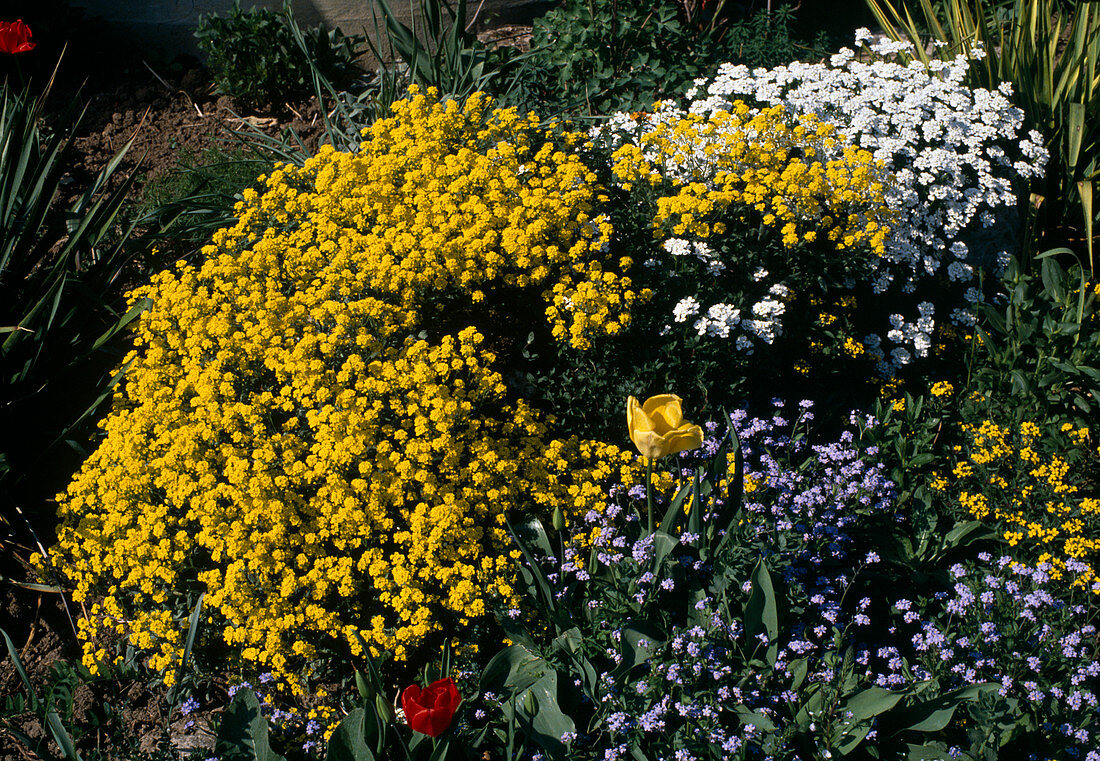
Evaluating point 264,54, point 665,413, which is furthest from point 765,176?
point 264,54

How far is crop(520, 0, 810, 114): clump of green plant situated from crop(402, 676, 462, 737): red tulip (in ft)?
11.6

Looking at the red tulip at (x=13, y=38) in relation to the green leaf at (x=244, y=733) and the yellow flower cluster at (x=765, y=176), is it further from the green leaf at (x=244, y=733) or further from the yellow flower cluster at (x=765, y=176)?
the green leaf at (x=244, y=733)

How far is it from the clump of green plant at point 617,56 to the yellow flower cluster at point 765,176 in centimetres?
94

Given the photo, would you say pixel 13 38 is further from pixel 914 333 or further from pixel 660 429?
pixel 914 333

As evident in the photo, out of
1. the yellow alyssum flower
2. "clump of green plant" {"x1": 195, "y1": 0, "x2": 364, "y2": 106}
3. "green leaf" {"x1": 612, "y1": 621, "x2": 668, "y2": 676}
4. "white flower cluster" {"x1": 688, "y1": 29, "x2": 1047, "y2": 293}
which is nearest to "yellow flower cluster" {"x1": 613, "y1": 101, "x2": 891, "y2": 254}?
"white flower cluster" {"x1": 688, "y1": 29, "x2": 1047, "y2": 293}

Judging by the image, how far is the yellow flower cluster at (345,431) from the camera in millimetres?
2732

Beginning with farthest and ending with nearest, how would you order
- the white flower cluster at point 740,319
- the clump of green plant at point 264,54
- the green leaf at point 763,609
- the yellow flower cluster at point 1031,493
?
1. the clump of green plant at point 264,54
2. the white flower cluster at point 740,319
3. the yellow flower cluster at point 1031,493
4. the green leaf at point 763,609

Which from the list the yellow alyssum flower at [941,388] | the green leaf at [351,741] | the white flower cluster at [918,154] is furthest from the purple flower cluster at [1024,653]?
the green leaf at [351,741]

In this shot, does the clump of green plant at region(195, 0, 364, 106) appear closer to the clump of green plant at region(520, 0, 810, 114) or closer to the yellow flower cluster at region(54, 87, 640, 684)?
the clump of green plant at region(520, 0, 810, 114)

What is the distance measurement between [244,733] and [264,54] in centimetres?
427

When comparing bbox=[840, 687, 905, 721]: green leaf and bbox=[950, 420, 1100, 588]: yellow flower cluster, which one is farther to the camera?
bbox=[950, 420, 1100, 588]: yellow flower cluster

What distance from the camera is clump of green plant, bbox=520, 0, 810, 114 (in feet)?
15.9

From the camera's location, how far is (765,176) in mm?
3521

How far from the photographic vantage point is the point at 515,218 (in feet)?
11.1
